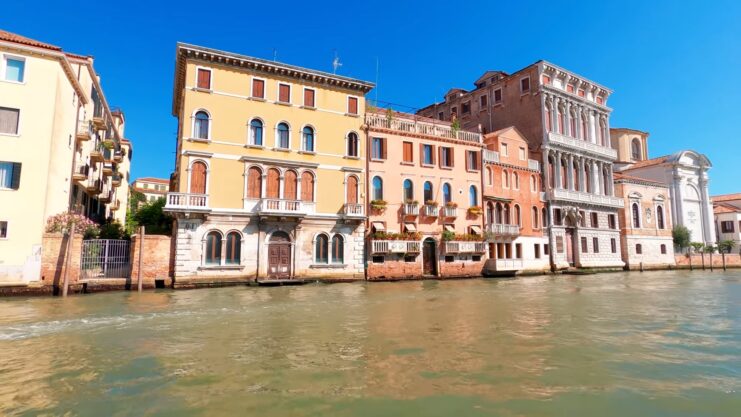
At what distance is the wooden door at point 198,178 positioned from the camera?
66.9ft

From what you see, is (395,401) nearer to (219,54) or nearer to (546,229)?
(219,54)

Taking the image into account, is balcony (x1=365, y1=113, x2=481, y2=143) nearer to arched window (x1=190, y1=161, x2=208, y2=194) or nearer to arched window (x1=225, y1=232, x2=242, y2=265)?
arched window (x1=190, y1=161, x2=208, y2=194)

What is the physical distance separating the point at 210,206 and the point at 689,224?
153ft

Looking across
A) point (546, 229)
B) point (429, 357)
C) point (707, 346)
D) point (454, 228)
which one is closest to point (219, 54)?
point (454, 228)

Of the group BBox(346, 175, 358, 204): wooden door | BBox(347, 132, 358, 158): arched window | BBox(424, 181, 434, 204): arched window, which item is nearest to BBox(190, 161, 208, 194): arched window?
BBox(346, 175, 358, 204): wooden door

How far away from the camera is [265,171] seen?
72.0ft

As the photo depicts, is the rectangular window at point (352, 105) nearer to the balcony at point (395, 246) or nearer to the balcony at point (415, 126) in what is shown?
the balcony at point (415, 126)

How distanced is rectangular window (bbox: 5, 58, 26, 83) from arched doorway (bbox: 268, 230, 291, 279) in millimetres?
12177

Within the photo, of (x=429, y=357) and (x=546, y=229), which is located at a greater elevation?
(x=546, y=229)

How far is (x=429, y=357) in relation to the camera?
6.77 m

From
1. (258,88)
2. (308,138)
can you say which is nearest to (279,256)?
(308,138)

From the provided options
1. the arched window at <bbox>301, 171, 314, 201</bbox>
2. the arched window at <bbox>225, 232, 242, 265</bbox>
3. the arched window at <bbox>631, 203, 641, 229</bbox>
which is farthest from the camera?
the arched window at <bbox>631, 203, 641, 229</bbox>

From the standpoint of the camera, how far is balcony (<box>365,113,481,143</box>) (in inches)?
1024

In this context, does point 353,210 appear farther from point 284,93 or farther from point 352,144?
point 284,93
